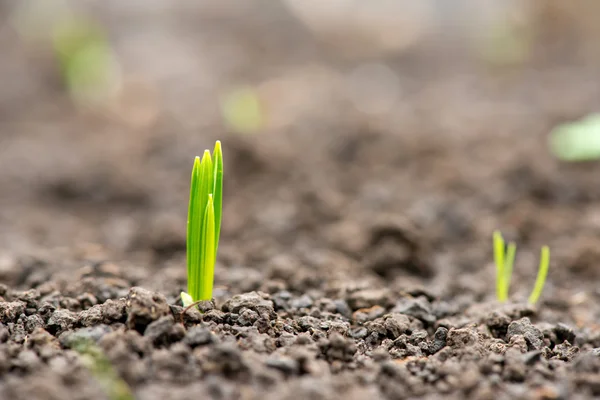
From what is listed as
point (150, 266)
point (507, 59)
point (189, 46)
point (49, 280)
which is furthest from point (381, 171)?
point (189, 46)

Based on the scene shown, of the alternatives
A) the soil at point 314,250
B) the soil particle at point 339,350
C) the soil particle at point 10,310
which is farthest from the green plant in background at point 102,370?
the soil particle at point 339,350

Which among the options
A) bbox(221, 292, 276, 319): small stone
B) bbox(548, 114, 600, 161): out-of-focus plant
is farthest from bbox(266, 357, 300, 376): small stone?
bbox(548, 114, 600, 161): out-of-focus plant

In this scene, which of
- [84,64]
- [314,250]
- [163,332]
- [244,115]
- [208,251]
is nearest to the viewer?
[163,332]

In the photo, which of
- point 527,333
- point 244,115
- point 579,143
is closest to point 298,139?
point 244,115

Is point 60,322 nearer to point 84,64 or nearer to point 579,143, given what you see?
point 579,143

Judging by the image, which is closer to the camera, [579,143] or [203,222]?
[203,222]

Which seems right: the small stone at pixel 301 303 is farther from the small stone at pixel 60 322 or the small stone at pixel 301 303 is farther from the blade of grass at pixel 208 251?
the small stone at pixel 60 322

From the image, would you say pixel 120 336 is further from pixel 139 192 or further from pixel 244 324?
pixel 139 192
